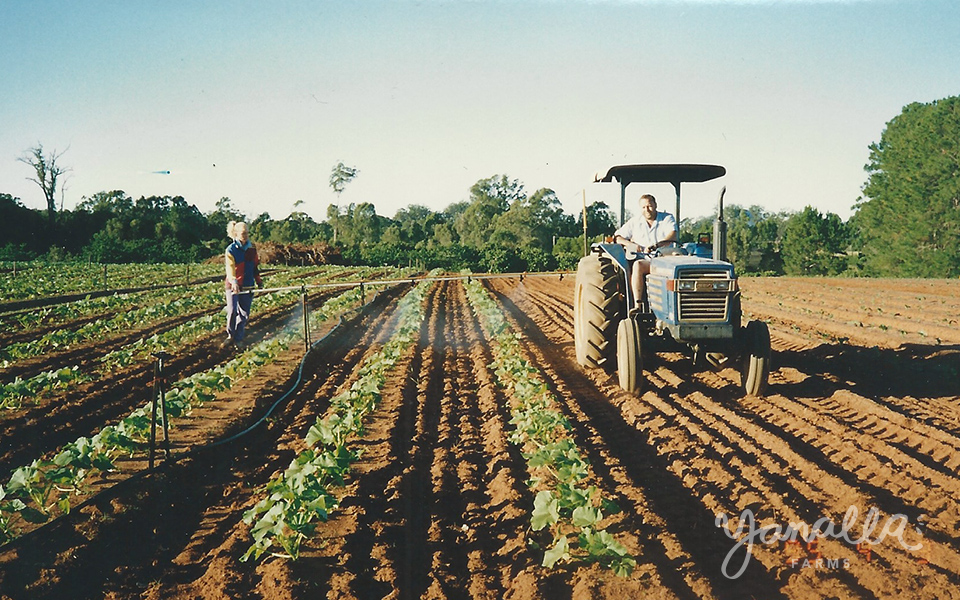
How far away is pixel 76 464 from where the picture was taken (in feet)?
14.8

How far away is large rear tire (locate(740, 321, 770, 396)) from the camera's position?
605 cm

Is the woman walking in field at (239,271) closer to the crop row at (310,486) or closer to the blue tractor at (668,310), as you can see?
the crop row at (310,486)

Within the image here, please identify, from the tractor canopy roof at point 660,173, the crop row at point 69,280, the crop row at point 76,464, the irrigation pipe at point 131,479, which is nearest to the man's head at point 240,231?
the crop row at point 76,464

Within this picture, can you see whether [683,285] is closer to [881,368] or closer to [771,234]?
[881,368]

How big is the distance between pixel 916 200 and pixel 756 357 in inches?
1610

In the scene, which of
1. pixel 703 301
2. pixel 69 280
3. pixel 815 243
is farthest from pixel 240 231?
pixel 815 243

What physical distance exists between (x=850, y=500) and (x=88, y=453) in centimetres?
504

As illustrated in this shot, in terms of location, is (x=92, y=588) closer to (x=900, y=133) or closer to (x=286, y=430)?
(x=286, y=430)

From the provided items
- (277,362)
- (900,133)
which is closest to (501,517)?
(277,362)

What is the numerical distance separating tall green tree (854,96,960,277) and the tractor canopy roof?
124 ft

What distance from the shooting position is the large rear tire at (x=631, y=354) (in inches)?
242

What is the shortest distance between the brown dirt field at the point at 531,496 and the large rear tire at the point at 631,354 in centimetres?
27

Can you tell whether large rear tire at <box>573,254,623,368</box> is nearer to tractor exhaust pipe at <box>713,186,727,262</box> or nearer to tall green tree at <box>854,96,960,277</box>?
tractor exhaust pipe at <box>713,186,727,262</box>

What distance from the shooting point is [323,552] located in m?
3.57
